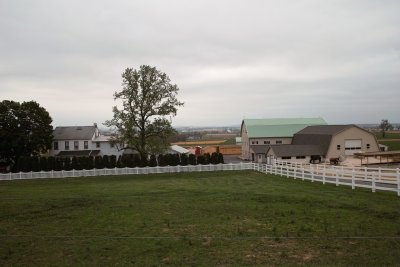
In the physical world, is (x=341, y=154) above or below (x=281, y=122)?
below

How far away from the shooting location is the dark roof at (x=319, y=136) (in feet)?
161

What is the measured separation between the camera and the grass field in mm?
8867

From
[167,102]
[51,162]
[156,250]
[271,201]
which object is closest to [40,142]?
[51,162]

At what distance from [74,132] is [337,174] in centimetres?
4471

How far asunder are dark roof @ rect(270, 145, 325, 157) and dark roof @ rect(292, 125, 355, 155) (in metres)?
0.89

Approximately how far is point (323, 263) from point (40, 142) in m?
46.8

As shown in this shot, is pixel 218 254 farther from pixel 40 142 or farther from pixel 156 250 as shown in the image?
pixel 40 142

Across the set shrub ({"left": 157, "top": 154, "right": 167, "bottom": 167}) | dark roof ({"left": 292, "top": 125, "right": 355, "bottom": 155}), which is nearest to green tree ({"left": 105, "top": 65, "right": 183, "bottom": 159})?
shrub ({"left": 157, "top": 154, "right": 167, "bottom": 167})

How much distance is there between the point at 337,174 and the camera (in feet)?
73.5

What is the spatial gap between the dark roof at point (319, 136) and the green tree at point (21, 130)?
123ft

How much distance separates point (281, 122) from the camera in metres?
68.2

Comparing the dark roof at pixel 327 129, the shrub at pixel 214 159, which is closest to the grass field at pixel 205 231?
the shrub at pixel 214 159

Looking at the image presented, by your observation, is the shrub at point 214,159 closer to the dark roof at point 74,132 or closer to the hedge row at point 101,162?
the hedge row at point 101,162

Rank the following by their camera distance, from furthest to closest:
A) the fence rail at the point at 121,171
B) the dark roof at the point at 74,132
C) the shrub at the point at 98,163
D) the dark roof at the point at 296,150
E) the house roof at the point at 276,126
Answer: the house roof at the point at 276,126
the dark roof at the point at 74,132
the dark roof at the point at 296,150
the shrub at the point at 98,163
the fence rail at the point at 121,171
